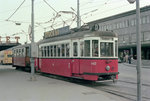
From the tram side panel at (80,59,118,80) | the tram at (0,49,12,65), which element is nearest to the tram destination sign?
the tram side panel at (80,59,118,80)

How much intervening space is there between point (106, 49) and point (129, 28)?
47.5 m

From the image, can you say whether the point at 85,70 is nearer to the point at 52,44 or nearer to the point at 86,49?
the point at 86,49

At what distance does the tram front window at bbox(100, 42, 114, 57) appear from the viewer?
12904 mm

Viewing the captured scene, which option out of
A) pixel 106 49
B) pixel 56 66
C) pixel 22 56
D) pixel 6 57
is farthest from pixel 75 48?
pixel 6 57

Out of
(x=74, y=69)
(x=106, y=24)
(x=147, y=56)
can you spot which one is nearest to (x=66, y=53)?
(x=74, y=69)

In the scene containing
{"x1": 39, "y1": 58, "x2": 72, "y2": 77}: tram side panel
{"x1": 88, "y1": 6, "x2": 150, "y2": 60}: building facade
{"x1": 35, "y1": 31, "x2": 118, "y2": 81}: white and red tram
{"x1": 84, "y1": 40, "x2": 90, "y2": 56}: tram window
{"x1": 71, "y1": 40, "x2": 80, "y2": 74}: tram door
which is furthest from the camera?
{"x1": 88, "y1": 6, "x2": 150, "y2": 60}: building facade

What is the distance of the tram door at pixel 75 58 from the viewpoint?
1372cm

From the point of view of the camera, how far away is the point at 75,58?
13945mm

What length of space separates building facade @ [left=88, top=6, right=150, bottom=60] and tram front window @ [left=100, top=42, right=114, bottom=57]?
116ft

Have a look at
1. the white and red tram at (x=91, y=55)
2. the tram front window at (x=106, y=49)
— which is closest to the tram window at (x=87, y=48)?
the white and red tram at (x=91, y=55)

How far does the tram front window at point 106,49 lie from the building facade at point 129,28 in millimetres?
35435

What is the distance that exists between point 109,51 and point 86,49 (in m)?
1.33

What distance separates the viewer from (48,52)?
18.0 m

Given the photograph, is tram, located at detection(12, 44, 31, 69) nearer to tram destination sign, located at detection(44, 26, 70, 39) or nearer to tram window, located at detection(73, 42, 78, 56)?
tram destination sign, located at detection(44, 26, 70, 39)
